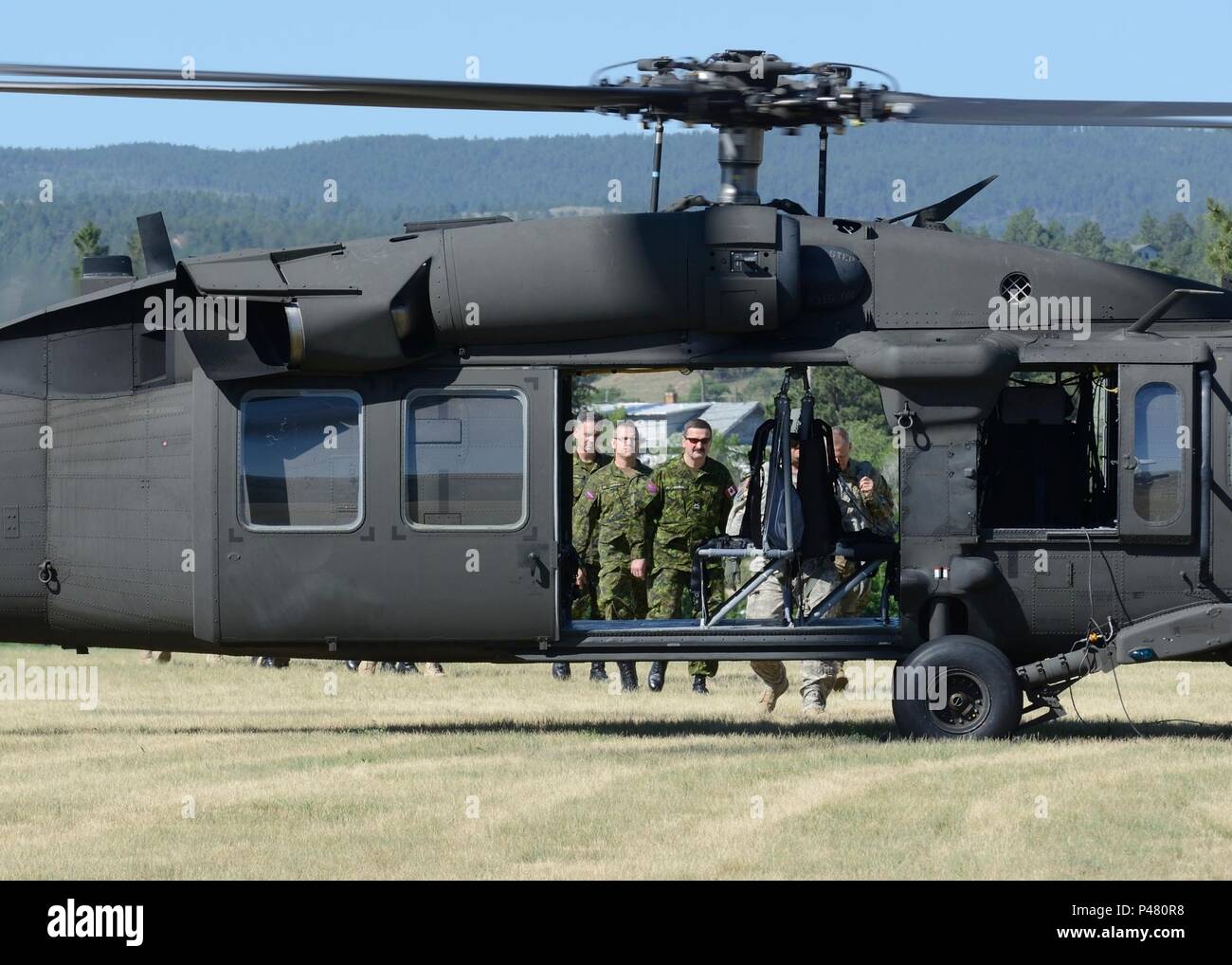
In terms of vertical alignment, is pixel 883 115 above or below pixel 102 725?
above

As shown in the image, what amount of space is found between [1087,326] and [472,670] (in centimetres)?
715

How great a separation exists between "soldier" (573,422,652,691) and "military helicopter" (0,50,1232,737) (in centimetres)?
290

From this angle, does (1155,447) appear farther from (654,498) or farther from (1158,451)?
(654,498)

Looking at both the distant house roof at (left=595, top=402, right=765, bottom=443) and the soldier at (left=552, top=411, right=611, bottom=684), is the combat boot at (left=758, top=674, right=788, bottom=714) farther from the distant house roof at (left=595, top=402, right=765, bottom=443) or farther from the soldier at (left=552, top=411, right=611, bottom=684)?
the distant house roof at (left=595, top=402, right=765, bottom=443)

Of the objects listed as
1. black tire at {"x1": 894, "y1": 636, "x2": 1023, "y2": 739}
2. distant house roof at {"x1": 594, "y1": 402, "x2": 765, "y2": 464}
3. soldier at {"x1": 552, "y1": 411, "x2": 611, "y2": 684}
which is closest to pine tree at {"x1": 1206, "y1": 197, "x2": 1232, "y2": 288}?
distant house roof at {"x1": 594, "y1": 402, "x2": 765, "y2": 464}

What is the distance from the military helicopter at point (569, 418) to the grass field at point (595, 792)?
635mm

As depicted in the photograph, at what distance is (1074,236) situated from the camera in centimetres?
16288

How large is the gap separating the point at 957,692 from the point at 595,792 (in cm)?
247

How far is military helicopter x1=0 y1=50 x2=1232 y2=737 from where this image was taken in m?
9.96

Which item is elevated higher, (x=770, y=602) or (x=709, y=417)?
(x=709, y=417)

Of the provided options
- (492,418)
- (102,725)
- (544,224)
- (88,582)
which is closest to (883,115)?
(544,224)

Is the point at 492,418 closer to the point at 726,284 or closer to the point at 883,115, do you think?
the point at 726,284

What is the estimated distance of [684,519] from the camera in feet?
43.7

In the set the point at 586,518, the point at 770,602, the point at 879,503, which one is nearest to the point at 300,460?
the point at 770,602
